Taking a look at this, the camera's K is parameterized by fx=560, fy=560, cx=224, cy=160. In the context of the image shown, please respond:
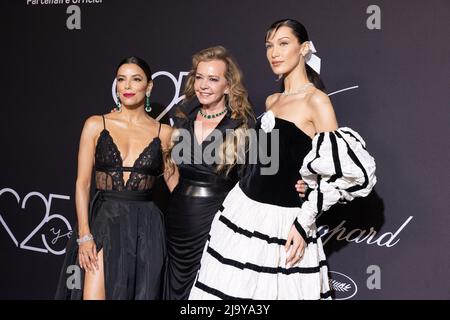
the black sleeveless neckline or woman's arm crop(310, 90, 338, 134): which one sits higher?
woman's arm crop(310, 90, 338, 134)

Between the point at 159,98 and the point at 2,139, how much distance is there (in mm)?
1190

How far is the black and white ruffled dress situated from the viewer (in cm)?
246

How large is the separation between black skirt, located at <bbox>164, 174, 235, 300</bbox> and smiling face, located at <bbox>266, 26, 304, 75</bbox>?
2.36 ft

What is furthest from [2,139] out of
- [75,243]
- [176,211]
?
[176,211]

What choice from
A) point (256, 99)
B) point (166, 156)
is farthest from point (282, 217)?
point (256, 99)

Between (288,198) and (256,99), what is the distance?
105 cm

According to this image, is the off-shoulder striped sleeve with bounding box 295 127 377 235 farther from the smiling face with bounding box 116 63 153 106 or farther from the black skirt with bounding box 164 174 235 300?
the smiling face with bounding box 116 63 153 106

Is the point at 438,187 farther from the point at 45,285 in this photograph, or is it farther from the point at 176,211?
the point at 45,285

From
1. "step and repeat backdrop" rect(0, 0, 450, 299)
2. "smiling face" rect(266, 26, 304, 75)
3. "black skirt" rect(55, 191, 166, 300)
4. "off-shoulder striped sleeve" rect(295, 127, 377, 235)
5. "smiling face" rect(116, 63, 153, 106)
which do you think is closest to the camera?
"off-shoulder striped sleeve" rect(295, 127, 377, 235)

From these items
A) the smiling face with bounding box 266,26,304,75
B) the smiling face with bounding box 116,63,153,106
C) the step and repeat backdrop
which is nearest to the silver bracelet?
the smiling face with bounding box 116,63,153,106

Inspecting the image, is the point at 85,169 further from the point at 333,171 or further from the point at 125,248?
the point at 333,171

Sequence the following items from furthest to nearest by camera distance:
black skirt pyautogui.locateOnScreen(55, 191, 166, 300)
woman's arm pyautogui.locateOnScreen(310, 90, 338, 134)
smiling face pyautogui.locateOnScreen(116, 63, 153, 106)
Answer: smiling face pyautogui.locateOnScreen(116, 63, 153, 106)
black skirt pyautogui.locateOnScreen(55, 191, 166, 300)
woman's arm pyautogui.locateOnScreen(310, 90, 338, 134)

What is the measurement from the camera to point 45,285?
3893 millimetres

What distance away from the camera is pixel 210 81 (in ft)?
9.89
